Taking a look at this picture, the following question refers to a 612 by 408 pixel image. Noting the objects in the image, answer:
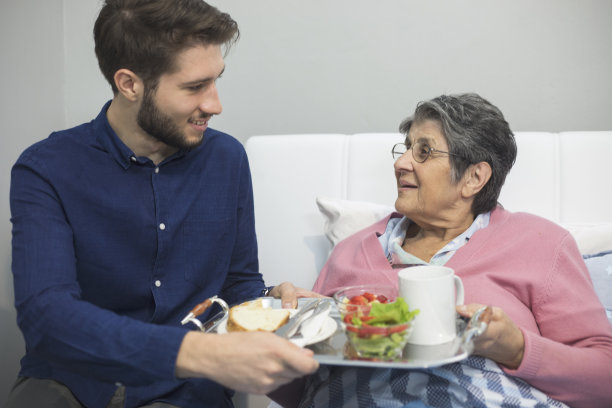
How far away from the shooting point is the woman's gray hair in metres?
1.60

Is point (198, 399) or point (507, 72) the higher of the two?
point (507, 72)

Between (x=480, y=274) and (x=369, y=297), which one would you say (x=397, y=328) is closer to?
(x=369, y=297)

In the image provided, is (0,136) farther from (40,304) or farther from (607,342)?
(607,342)

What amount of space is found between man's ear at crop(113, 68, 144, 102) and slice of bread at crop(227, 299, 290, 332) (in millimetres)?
581

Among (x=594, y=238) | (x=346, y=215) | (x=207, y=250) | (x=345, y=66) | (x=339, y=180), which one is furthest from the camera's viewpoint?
(x=345, y=66)

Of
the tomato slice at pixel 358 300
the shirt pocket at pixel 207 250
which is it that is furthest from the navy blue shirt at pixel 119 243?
the tomato slice at pixel 358 300

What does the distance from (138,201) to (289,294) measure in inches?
16.5

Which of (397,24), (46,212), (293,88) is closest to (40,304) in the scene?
(46,212)

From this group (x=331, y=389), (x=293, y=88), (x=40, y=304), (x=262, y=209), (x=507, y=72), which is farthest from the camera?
(x=293, y=88)

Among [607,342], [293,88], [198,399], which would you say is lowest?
[198,399]

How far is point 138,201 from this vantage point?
1.51 m

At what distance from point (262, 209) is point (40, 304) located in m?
0.95

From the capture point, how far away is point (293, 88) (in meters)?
2.45

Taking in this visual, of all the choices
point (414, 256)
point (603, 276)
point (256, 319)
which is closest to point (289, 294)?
point (256, 319)
